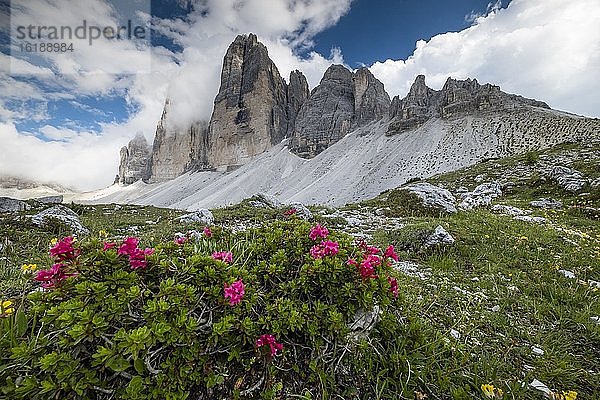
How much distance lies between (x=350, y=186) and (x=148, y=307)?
5060 cm

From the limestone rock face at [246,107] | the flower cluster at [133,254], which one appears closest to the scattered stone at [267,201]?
the flower cluster at [133,254]

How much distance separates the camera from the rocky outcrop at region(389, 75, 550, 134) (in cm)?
5625

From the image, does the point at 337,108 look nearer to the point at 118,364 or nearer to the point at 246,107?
the point at 246,107

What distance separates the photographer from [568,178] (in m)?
17.2

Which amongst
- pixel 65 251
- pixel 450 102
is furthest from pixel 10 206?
pixel 450 102

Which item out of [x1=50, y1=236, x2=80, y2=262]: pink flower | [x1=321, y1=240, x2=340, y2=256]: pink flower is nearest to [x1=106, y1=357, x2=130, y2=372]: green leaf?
[x1=50, y1=236, x2=80, y2=262]: pink flower

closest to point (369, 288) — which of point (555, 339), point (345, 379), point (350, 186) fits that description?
point (345, 379)

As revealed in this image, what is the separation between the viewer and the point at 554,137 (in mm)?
42438

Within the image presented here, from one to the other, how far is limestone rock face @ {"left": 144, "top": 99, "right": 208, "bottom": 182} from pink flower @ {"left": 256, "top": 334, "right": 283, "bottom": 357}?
432 ft

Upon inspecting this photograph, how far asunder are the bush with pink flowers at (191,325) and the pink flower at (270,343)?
1 cm

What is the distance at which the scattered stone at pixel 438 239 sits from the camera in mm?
7004

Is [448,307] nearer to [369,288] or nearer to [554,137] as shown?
[369,288]

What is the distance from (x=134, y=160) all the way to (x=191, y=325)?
621 feet

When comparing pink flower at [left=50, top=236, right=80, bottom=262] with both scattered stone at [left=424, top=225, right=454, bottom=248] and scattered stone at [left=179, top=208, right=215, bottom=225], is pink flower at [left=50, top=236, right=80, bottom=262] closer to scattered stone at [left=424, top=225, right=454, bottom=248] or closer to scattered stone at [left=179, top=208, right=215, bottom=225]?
scattered stone at [left=424, top=225, right=454, bottom=248]
